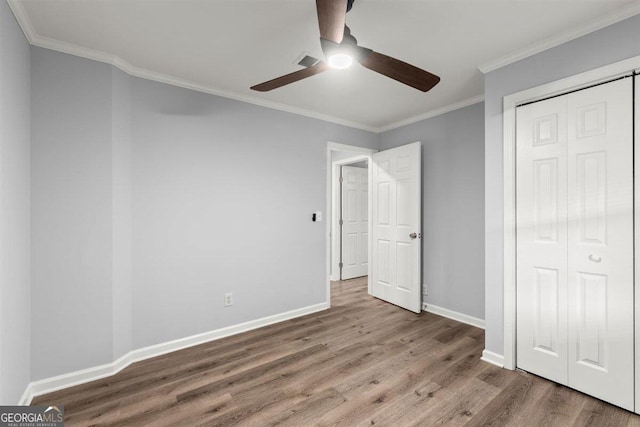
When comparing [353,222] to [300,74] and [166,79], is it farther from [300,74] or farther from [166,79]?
[300,74]

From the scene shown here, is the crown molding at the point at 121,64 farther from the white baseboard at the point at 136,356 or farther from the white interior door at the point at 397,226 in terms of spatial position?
the white baseboard at the point at 136,356

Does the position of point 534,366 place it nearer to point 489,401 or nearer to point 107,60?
point 489,401

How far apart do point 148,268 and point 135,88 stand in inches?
61.0

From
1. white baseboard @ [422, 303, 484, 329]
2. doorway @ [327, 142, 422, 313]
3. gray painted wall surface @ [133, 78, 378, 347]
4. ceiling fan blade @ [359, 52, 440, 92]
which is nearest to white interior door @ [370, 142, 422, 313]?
doorway @ [327, 142, 422, 313]

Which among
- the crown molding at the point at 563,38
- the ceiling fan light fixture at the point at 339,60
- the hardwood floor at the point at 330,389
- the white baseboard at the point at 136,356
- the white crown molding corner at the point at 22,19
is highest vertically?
the crown molding at the point at 563,38

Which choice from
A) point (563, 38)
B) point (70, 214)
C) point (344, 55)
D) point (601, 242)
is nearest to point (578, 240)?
point (601, 242)

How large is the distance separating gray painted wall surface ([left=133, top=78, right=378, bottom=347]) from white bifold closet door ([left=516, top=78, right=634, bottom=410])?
2156mm

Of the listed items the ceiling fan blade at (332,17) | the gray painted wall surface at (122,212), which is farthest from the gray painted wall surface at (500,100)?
the gray painted wall surface at (122,212)

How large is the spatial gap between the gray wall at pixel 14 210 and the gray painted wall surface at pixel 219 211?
0.67m

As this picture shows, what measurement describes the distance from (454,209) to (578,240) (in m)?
1.42

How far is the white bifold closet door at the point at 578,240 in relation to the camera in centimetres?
184

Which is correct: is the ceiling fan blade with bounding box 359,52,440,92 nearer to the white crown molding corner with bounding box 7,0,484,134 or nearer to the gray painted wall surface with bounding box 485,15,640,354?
the gray painted wall surface with bounding box 485,15,640,354

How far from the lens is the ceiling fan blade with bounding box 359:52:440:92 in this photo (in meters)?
1.61

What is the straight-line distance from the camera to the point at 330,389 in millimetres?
2098
